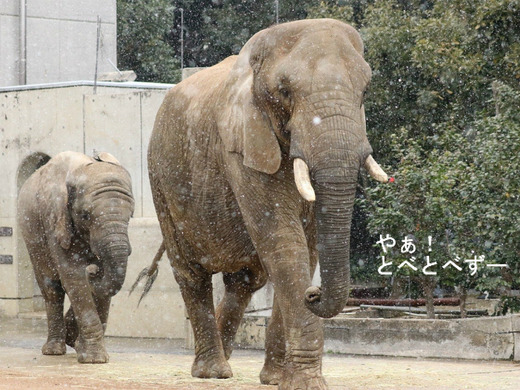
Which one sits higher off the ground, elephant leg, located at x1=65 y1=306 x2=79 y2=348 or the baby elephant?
the baby elephant

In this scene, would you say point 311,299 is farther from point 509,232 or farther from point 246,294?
point 509,232

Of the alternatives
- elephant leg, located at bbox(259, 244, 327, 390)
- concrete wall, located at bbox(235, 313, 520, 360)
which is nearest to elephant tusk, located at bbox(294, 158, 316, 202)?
elephant leg, located at bbox(259, 244, 327, 390)

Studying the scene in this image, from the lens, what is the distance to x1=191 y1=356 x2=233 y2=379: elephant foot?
30.6 feet

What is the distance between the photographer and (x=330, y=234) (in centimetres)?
686

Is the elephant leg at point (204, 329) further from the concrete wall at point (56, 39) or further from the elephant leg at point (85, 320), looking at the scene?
the concrete wall at point (56, 39)

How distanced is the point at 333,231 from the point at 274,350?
82.2 inches

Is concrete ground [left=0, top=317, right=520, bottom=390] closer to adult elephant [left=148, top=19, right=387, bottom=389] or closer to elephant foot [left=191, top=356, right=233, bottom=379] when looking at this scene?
elephant foot [left=191, top=356, right=233, bottom=379]

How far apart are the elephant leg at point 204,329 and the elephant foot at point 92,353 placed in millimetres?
1923

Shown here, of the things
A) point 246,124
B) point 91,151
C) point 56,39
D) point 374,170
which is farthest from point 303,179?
point 56,39

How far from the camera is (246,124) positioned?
298 inches

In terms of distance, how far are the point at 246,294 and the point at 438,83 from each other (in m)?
11.8

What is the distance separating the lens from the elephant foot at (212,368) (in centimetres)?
932

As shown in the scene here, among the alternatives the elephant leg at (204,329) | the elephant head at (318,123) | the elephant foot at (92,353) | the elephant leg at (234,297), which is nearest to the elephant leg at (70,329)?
the elephant foot at (92,353)

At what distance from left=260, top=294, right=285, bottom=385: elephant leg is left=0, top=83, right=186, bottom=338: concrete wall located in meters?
5.26
